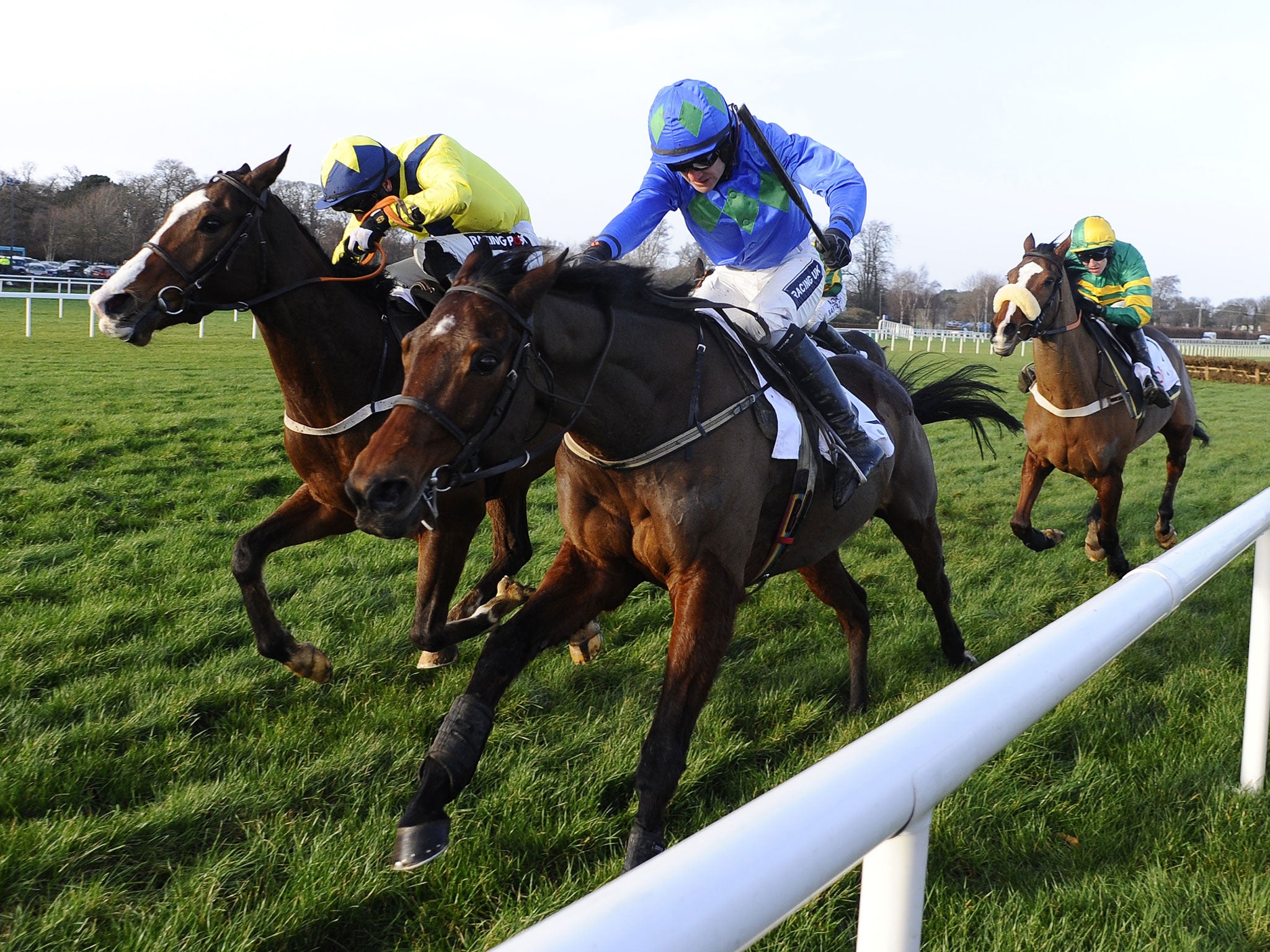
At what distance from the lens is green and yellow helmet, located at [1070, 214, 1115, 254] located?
6.81m

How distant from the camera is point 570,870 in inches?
101

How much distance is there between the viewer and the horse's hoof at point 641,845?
2.44 m

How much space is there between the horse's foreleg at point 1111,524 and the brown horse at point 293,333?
4.29 meters

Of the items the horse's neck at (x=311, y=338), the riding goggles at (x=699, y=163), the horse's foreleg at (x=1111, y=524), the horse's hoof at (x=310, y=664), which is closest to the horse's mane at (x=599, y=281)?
the riding goggles at (x=699, y=163)

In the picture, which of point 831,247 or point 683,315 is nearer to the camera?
point 683,315

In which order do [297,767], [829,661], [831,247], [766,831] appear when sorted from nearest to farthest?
[766,831], [297,767], [831,247], [829,661]

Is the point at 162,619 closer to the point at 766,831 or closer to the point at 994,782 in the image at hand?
the point at 994,782

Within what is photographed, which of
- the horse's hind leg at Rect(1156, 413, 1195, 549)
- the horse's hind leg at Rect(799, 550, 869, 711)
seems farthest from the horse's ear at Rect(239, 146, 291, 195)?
the horse's hind leg at Rect(1156, 413, 1195, 549)

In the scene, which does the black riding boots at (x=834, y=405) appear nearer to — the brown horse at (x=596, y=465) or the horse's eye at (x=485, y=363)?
the brown horse at (x=596, y=465)

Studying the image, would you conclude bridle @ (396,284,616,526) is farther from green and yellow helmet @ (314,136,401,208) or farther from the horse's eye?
green and yellow helmet @ (314,136,401,208)

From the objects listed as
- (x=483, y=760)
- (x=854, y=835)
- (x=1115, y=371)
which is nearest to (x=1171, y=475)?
(x=1115, y=371)

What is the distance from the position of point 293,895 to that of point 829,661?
2.61 metres

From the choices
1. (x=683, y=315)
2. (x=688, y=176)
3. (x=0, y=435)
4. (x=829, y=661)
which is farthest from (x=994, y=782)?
(x=0, y=435)

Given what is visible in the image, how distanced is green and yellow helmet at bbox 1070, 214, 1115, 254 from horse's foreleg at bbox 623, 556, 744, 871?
17.8ft
